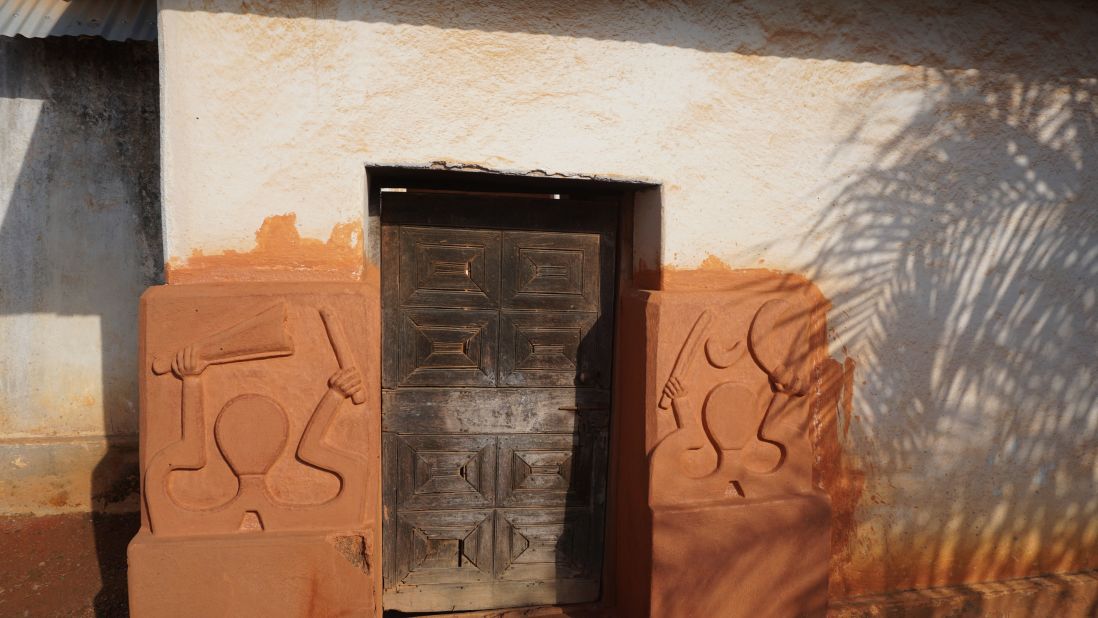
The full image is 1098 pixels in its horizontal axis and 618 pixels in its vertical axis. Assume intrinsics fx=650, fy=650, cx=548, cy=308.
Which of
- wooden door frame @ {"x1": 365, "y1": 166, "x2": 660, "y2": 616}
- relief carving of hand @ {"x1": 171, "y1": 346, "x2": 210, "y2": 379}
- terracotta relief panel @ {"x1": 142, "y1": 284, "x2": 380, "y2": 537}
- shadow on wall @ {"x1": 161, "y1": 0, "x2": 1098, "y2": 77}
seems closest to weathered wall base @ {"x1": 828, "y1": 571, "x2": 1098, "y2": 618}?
wooden door frame @ {"x1": 365, "y1": 166, "x2": 660, "y2": 616}

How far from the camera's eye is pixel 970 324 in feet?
9.46

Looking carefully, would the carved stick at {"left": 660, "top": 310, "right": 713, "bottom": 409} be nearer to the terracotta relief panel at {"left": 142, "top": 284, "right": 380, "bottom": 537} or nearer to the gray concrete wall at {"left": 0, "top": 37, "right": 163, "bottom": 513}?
the terracotta relief panel at {"left": 142, "top": 284, "right": 380, "bottom": 537}

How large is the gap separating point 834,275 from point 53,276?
13.0 feet

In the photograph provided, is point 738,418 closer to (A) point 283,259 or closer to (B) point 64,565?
(A) point 283,259

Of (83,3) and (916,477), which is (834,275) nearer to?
(916,477)

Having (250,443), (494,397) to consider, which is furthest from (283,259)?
(494,397)

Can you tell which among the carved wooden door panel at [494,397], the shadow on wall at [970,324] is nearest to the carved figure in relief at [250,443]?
the carved wooden door panel at [494,397]

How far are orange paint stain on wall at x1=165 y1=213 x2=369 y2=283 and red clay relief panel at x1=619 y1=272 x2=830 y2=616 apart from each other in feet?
3.79

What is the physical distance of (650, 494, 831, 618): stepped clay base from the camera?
253 cm

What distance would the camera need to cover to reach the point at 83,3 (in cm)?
345

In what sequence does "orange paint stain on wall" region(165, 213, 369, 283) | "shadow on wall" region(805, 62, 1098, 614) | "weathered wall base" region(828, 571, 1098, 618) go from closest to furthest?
"orange paint stain on wall" region(165, 213, 369, 283) → "shadow on wall" region(805, 62, 1098, 614) → "weathered wall base" region(828, 571, 1098, 618)

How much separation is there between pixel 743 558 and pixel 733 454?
41 centimetres

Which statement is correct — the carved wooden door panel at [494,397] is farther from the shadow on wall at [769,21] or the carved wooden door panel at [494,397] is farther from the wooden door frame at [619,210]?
the shadow on wall at [769,21]

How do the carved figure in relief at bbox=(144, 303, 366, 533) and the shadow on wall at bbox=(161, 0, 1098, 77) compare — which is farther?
the shadow on wall at bbox=(161, 0, 1098, 77)
